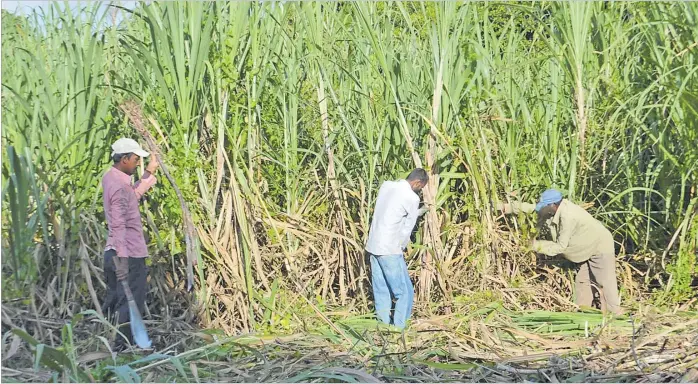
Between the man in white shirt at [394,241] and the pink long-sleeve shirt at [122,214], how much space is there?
1.34 m

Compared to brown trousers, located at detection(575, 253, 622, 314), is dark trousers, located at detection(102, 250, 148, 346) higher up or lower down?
higher up

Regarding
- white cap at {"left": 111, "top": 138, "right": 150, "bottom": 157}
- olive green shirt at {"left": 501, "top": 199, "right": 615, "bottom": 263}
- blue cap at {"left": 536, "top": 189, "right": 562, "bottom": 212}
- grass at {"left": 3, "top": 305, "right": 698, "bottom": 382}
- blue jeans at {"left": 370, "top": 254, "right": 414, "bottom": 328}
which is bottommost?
grass at {"left": 3, "top": 305, "right": 698, "bottom": 382}

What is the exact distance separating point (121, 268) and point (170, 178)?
0.53 meters

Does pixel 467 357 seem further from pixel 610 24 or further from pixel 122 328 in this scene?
pixel 610 24

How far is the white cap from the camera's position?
4.01 meters

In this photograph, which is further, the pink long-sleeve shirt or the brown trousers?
the brown trousers

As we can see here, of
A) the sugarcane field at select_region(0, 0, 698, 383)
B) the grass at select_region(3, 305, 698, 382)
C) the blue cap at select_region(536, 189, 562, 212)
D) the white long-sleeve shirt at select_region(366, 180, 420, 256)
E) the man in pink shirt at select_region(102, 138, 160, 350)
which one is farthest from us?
the blue cap at select_region(536, 189, 562, 212)

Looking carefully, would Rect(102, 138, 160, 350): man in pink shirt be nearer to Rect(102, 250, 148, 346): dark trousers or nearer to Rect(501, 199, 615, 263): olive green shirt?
Rect(102, 250, 148, 346): dark trousers

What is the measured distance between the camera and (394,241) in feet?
14.9

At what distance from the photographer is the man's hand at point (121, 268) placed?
3992 mm

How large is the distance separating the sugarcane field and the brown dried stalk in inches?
0.7

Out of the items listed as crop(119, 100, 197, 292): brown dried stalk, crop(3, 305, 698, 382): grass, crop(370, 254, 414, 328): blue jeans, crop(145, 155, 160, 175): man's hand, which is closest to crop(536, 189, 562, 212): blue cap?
crop(3, 305, 698, 382): grass

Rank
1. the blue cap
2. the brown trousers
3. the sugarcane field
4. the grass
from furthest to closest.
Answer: the brown trousers, the blue cap, the sugarcane field, the grass

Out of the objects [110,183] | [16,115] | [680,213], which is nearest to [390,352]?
[110,183]
